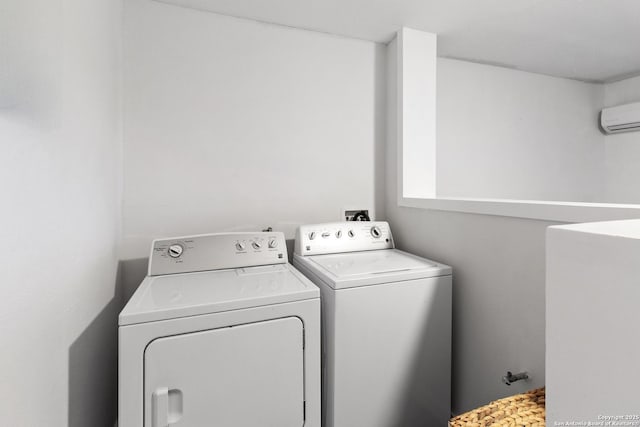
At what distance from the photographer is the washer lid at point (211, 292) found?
1.04m

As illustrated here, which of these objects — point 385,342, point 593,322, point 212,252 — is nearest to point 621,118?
point 385,342

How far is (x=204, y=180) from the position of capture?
181 centimetres

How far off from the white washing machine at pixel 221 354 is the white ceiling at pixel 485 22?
1.53 meters

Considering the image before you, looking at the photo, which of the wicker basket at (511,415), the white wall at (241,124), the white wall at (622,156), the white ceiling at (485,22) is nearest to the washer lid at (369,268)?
the white wall at (241,124)

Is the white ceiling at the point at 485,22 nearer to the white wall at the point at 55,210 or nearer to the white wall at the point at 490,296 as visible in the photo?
the white wall at the point at 55,210

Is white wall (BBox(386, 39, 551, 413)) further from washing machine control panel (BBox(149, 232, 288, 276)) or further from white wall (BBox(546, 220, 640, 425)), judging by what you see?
washing machine control panel (BBox(149, 232, 288, 276))

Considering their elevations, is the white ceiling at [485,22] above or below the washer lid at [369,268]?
above

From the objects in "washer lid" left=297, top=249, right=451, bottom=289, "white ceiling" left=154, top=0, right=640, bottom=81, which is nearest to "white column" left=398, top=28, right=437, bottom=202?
"white ceiling" left=154, top=0, right=640, bottom=81

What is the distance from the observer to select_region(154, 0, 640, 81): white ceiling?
1730 mm

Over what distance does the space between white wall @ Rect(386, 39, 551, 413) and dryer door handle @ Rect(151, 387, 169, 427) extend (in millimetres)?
1308

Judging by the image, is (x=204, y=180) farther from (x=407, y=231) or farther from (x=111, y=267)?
(x=407, y=231)

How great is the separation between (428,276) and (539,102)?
236 centimetres

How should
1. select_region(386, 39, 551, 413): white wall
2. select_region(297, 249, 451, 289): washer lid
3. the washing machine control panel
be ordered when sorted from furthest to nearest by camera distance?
the washing machine control panel, select_region(297, 249, 451, 289): washer lid, select_region(386, 39, 551, 413): white wall

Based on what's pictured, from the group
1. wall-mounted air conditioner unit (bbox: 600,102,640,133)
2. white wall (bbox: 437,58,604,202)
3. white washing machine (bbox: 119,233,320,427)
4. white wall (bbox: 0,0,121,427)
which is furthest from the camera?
wall-mounted air conditioner unit (bbox: 600,102,640,133)
